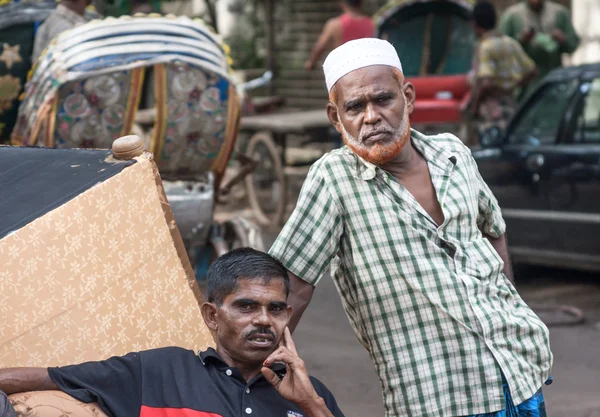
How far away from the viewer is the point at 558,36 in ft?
31.5

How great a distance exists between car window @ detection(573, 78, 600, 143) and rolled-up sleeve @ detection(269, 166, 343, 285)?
187 inches

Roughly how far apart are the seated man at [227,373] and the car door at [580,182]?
4.65 m

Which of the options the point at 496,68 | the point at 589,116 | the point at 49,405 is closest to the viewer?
the point at 49,405

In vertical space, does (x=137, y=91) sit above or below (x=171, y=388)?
above

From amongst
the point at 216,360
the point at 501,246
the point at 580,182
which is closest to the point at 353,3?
the point at 580,182

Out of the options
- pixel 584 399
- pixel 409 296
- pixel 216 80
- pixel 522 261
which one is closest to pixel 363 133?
pixel 409 296

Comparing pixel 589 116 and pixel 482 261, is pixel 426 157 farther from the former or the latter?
pixel 589 116

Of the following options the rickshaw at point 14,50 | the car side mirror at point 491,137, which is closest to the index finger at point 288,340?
the rickshaw at point 14,50

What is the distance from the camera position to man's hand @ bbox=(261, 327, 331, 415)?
2.43 metres

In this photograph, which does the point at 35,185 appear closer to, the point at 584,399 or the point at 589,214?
the point at 584,399

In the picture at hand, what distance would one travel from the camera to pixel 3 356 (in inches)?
109

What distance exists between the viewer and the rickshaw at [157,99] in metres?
5.80

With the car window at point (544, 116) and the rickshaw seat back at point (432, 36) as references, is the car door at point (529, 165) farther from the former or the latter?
the rickshaw seat back at point (432, 36)

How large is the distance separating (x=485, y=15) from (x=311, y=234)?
6752mm
